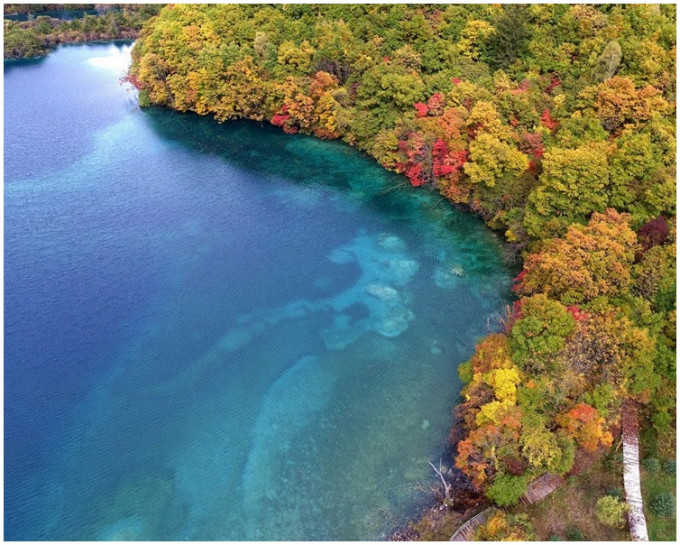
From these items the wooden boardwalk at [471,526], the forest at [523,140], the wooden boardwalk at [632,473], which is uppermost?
the forest at [523,140]

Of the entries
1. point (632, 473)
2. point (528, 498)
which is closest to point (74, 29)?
point (528, 498)

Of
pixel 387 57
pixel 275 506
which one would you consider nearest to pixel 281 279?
pixel 275 506

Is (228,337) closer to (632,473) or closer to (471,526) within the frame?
(471,526)

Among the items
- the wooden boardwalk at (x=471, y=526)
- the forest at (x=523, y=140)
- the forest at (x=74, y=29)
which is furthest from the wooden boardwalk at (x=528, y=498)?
the forest at (x=74, y=29)

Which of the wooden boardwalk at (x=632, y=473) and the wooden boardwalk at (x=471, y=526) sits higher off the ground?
the wooden boardwalk at (x=632, y=473)

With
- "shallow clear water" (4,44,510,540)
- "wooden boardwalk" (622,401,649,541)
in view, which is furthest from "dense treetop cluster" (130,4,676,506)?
"shallow clear water" (4,44,510,540)

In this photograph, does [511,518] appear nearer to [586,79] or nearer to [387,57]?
[586,79]

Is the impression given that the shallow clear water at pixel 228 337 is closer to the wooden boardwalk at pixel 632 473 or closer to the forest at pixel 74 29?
the wooden boardwalk at pixel 632 473
